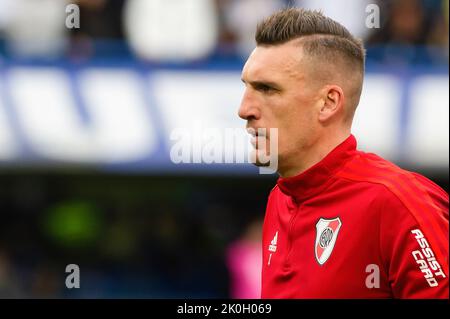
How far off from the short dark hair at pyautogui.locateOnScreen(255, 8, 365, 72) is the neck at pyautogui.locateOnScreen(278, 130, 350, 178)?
296mm

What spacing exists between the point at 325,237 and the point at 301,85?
0.55 meters

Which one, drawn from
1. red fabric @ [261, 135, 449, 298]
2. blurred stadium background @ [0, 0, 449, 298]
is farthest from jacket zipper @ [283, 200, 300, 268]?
blurred stadium background @ [0, 0, 449, 298]

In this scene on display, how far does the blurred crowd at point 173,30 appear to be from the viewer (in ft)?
27.8

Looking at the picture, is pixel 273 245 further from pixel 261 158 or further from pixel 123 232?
pixel 123 232

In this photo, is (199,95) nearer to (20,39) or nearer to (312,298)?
(20,39)

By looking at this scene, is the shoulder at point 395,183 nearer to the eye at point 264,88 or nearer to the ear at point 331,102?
the ear at point 331,102

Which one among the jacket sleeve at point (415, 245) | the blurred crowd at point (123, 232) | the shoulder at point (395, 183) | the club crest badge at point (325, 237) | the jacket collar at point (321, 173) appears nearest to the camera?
the jacket sleeve at point (415, 245)

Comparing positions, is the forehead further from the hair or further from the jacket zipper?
the jacket zipper

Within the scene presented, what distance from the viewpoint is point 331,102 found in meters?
3.16

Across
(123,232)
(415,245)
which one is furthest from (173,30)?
(415,245)

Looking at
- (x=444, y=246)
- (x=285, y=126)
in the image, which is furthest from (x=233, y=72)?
(x=444, y=246)

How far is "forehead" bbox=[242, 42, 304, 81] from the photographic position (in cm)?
312

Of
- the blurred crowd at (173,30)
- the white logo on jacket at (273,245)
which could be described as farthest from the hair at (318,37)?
the blurred crowd at (173,30)

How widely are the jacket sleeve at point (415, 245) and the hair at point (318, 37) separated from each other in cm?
61
